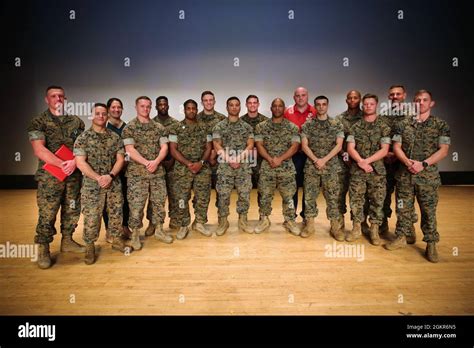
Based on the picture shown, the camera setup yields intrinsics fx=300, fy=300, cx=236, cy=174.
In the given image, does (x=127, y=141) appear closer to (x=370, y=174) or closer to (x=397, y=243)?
(x=370, y=174)

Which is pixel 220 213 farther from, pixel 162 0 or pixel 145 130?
pixel 162 0

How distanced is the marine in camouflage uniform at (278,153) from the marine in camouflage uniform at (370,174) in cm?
66

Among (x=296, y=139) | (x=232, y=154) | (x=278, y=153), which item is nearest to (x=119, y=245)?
(x=232, y=154)

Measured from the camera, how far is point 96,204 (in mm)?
2904

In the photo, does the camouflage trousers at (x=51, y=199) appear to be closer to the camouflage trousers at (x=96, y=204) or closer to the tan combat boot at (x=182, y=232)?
the camouflage trousers at (x=96, y=204)

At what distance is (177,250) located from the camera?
10.8 feet

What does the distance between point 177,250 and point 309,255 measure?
1.42 metres

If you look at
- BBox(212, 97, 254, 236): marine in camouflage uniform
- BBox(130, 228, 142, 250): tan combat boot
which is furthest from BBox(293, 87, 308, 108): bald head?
BBox(130, 228, 142, 250): tan combat boot

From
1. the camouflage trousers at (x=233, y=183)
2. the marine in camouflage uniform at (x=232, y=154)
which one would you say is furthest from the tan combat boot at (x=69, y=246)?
the camouflage trousers at (x=233, y=183)

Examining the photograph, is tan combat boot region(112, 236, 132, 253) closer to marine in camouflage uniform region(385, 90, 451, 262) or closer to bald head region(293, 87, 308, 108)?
bald head region(293, 87, 308, 108)

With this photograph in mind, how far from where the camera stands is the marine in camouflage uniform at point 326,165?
11.5 ft

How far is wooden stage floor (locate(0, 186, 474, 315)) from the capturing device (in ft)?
7.06
